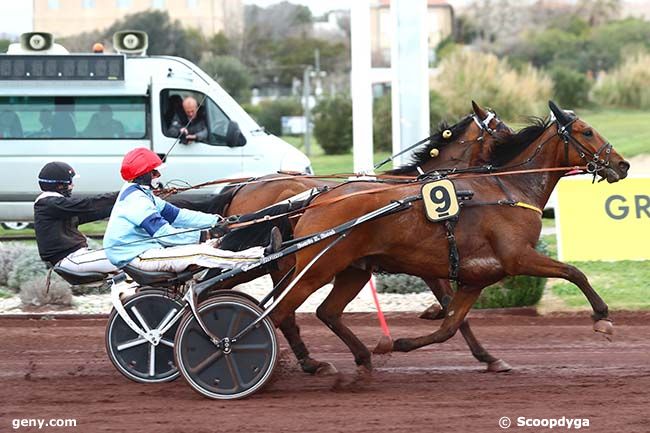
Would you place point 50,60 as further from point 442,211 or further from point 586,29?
point 586,29

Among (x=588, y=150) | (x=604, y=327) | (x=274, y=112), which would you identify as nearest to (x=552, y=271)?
(x=604, y=327)

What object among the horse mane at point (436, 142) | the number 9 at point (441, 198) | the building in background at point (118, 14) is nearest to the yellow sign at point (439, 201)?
the number 9 at point (441, 198)

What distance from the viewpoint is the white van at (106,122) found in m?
14.2

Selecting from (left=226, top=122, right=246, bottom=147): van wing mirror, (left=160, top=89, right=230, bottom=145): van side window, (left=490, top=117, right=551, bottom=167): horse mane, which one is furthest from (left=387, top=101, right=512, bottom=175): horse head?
(left=160, top=89, right=230, bottom=145): van side window

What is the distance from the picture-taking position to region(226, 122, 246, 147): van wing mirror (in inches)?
552

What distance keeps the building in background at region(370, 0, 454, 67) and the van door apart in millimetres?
29120

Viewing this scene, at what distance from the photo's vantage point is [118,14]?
162ft

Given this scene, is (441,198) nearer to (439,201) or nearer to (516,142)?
(439,201)

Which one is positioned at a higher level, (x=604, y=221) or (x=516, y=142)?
(x=516, y=142)

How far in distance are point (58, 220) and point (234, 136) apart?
246 inches
